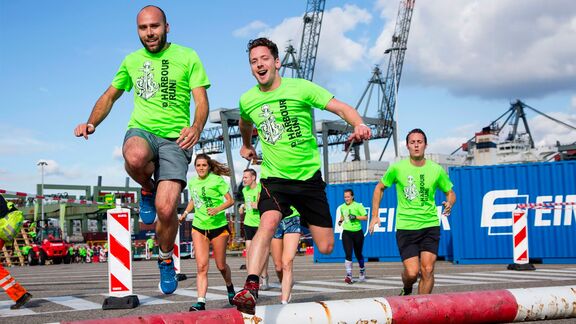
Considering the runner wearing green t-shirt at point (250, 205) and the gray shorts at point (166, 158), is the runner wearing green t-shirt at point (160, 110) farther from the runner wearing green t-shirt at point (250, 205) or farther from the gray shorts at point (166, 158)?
the runner wearing green t-shirt at point (250, 205)

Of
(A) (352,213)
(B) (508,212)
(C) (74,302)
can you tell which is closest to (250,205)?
(A) (352,213)

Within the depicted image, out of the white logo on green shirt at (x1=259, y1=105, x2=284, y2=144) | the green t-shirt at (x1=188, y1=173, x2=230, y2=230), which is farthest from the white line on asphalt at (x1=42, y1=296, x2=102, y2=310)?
the white logo on green shirt at (x1=259, y1=105, x2=284, y2=144)

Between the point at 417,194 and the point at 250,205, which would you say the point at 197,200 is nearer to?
the point at 417,194

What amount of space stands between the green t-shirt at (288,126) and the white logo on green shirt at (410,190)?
2413 mm

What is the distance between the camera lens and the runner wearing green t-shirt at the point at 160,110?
18.0 feet

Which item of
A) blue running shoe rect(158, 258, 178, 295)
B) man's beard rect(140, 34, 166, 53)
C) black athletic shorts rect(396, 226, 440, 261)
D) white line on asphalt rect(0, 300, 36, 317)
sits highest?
man's beard rect(140, 34, 166, 53)

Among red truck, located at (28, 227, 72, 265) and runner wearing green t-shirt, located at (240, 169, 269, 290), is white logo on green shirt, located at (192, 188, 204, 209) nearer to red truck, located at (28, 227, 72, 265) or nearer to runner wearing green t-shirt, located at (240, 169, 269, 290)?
runner wearing green t-shirt, located at (240, 169, 269, 290)

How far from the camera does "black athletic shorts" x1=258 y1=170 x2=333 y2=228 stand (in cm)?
549

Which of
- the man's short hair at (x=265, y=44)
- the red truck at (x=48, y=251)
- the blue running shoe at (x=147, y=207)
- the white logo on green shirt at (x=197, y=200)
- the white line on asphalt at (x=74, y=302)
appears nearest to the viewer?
the man's short hair at (x=265, y=44)

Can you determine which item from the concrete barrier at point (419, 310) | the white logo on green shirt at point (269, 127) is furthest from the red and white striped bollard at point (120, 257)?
the concrete barrier at point (419, 310)

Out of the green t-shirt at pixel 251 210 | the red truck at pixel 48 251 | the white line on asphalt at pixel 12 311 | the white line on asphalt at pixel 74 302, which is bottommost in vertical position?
the red truck at pixel 48 251

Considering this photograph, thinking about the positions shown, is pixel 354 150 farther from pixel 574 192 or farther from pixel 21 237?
pixel 574 192

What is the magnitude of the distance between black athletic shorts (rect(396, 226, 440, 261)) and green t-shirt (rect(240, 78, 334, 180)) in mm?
2488

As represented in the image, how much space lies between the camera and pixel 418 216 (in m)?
7.70
